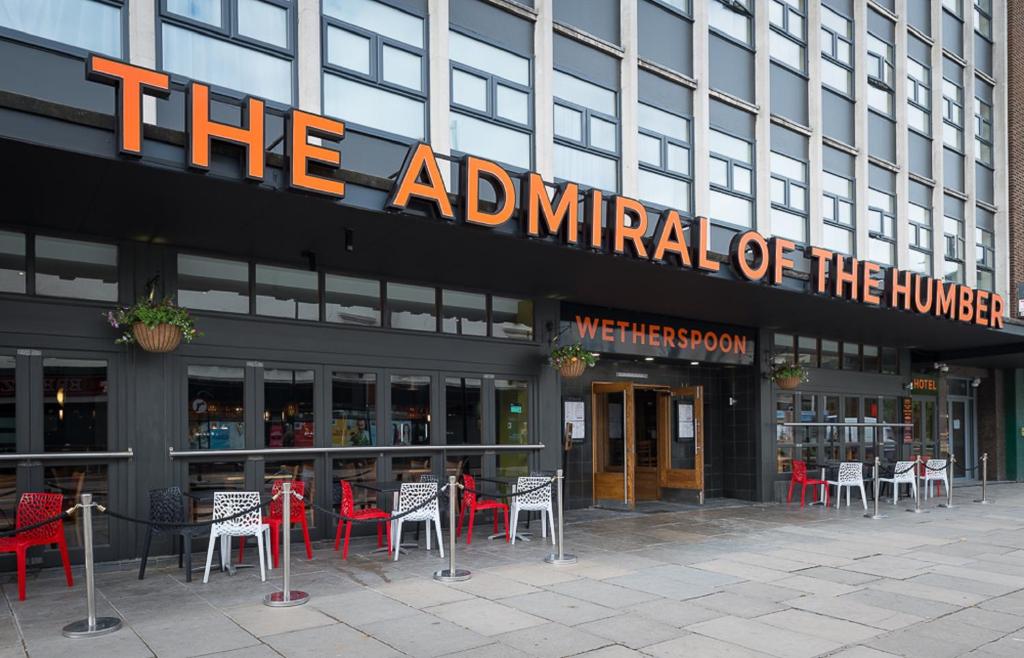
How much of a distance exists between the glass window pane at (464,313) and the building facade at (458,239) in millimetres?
80

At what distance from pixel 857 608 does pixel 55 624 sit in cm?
715

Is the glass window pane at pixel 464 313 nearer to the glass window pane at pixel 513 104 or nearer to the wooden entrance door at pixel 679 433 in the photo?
the glass window pane at pixel 513 104

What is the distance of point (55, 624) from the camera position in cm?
707

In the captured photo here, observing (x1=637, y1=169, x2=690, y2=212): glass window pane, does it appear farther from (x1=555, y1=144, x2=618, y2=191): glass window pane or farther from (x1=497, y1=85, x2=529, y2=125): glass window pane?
(x1=497, y1=85, x2=529, y2=125): glass window pane

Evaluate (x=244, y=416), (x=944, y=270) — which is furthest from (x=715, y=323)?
(x=244, y=416)

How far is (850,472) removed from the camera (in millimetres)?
16453

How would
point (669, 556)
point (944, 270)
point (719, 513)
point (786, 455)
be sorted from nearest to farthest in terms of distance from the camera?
point (669, 556)
point (719, 513)
point (786, 455)
point (944, 270)

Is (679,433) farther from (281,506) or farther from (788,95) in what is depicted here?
(281,506)

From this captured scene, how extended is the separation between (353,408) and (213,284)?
8.46 ft

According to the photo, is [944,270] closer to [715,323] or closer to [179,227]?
[715,323]

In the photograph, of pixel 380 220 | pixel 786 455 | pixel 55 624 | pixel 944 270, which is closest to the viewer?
pixel 55 624

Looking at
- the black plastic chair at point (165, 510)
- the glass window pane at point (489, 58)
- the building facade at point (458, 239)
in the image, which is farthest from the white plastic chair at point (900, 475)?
the black plastic chair at point (165, 510)

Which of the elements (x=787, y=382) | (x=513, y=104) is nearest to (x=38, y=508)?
(x=513, y=104)

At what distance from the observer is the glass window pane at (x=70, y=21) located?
25.9ft
